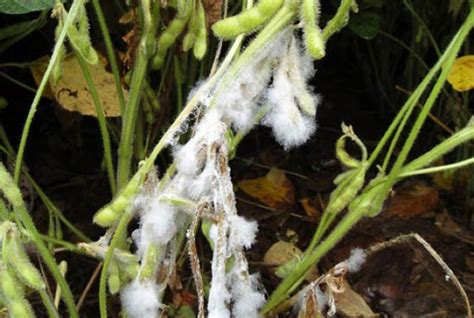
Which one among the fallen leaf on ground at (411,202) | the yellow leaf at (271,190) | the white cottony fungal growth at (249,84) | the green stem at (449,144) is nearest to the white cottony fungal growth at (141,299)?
the white cottony fungal growth at (249,84)

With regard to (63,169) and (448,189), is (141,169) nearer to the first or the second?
(63,169)

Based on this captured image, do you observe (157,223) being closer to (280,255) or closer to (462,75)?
(280,255)

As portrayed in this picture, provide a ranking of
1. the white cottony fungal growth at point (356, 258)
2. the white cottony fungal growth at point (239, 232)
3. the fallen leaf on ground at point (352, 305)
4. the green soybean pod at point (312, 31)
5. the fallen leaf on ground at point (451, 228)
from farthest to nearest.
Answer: the fallen leaf on ground at point (451, 228)
the fallen leaf on ground at point (352, 305)
the white cottony fungal growth at point (356, 258)
the white cottony fungal growth at point (239, 232)
the green soybean pod at point (312, 31)

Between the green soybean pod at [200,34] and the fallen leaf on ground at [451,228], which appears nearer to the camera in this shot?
the green soybean pod at [200,34]

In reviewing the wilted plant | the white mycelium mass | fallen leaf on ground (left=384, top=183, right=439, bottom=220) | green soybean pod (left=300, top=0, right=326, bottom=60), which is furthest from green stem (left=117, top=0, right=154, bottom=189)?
fallen leaf on ground (left=384, top=183, right=439, bottom=220)

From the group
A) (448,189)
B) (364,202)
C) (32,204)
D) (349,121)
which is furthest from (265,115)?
(349,121)

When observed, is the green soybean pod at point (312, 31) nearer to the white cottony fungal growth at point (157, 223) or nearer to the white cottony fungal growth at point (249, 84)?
the white cottony fungal growth at point (249, 84)
